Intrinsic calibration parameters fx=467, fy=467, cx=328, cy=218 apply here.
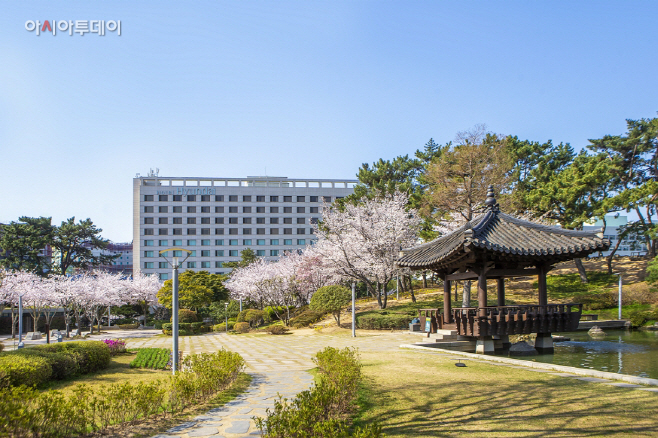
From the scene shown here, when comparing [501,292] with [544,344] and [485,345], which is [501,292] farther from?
[485,345]

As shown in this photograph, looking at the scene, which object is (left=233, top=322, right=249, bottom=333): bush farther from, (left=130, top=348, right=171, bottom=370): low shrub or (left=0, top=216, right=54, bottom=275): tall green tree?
(left=0, top=216, right=54, bottom=275): tall green tree

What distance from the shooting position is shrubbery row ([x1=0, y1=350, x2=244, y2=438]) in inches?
201

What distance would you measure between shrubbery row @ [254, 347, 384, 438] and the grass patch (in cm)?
31

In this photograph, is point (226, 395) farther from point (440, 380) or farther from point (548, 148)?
point (548, 148)

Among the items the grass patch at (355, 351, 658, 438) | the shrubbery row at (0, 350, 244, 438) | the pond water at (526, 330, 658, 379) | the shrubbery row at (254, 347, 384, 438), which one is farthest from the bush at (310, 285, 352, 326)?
the shrubbery row at (0, 350, 244, 438)

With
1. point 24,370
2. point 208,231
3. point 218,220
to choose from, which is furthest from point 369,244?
point 208,231

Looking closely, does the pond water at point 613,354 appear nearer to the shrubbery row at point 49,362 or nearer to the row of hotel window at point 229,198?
the shrubbery row at point 49,362

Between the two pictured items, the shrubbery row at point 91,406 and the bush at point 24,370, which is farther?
the bush at point 24,370

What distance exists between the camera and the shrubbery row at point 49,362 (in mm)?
8586

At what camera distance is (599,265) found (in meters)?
41.9

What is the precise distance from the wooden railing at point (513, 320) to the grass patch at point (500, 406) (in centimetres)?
489

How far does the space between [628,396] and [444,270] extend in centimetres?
996

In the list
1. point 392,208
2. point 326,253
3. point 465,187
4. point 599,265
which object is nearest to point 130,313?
point 326,253

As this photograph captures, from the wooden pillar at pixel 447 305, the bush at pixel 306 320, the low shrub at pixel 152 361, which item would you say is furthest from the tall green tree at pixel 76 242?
the wooden pillar at pixel 447 305
